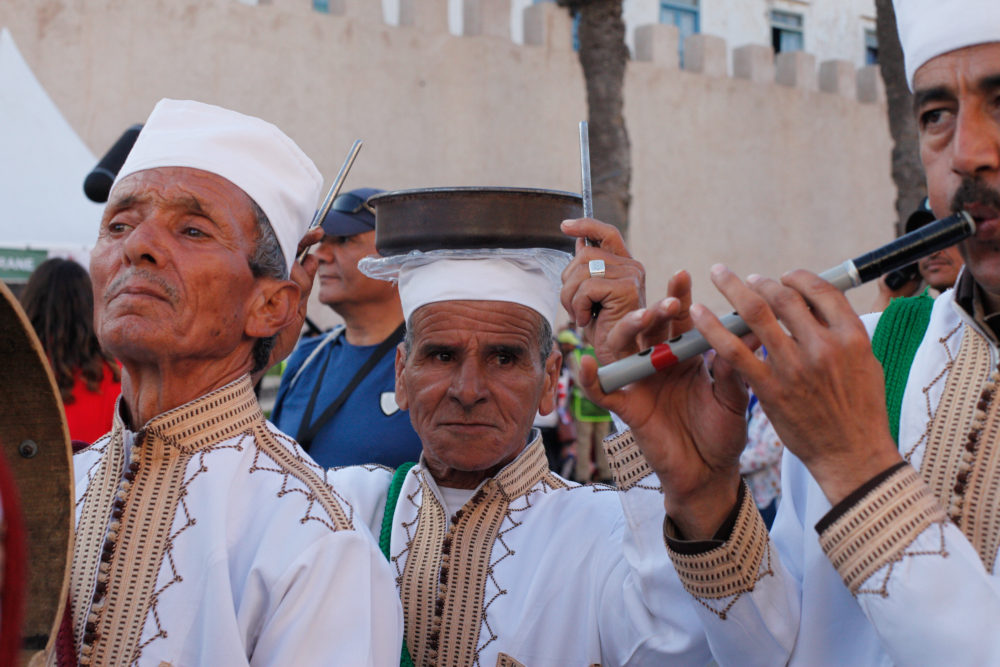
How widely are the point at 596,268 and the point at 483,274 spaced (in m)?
0.69

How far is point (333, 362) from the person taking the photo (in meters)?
4.38

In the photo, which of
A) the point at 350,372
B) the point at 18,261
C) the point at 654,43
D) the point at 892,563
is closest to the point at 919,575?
the point at 892,563

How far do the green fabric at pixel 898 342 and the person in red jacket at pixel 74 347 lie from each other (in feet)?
9.86

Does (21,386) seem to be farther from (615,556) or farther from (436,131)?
(436,131)

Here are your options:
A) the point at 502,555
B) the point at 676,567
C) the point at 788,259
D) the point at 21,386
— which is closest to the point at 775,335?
the point at 676,567

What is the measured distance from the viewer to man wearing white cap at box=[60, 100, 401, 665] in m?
1.78

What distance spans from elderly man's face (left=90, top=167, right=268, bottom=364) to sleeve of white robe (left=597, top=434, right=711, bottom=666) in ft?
2.68

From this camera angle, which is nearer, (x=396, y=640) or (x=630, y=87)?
(x=396, y=640)

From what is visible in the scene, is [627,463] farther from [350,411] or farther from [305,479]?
[350,411]

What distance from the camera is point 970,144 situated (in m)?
1.58

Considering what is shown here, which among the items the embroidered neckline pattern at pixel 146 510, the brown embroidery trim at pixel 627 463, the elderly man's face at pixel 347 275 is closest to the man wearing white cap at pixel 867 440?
the brown embroidery trim at pixel 627 463

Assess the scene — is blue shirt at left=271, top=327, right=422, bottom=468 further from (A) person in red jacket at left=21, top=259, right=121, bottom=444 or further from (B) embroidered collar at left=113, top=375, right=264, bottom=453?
(B) embroidered collar at left=113, top=375, right=264, bottom=453

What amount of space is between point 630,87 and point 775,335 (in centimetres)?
1422

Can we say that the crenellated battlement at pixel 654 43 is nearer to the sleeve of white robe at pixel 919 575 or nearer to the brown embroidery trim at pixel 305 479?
the brown embroidery trim at pixel 305 479
